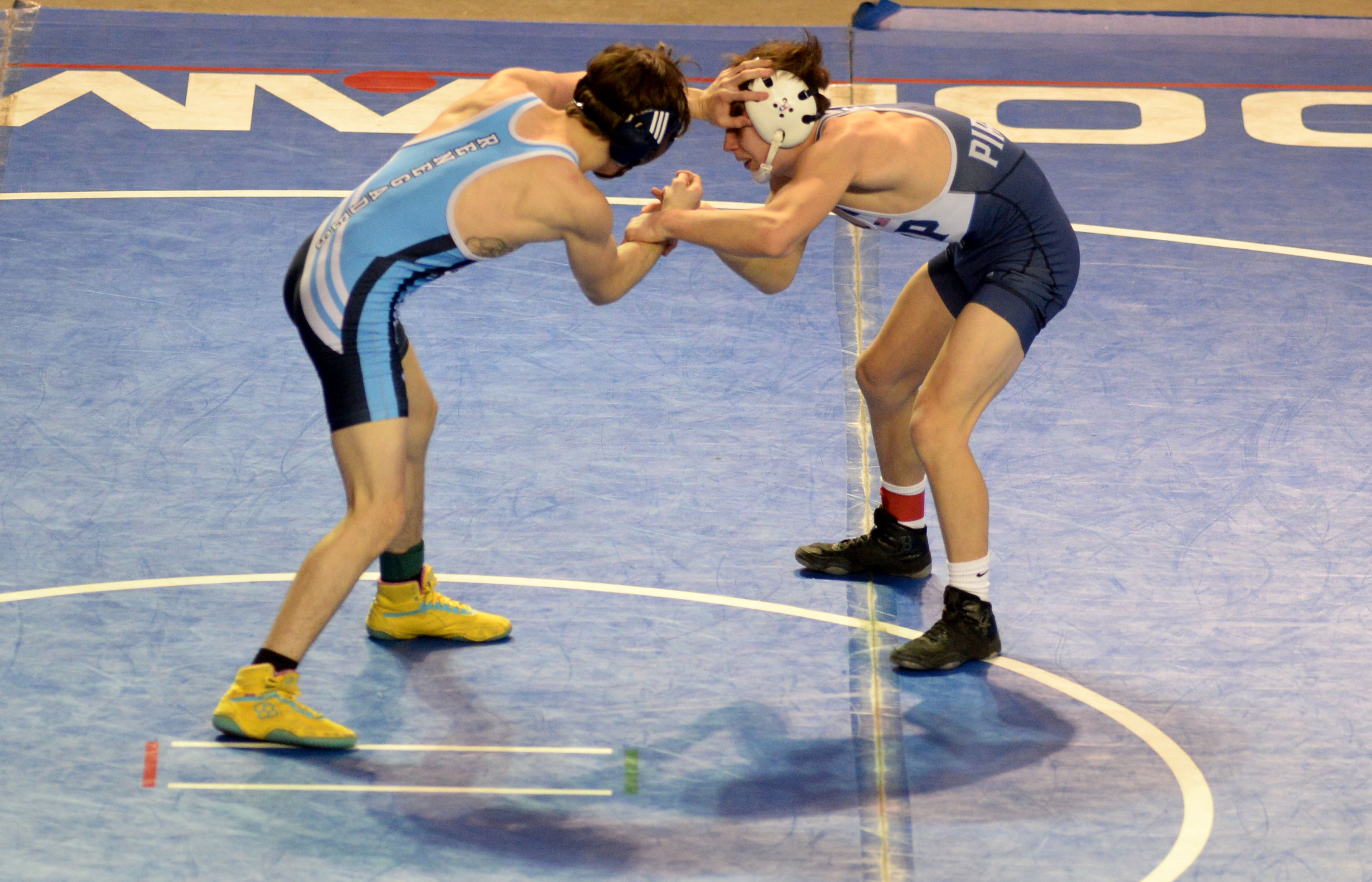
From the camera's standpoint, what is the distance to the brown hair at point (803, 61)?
4.64m

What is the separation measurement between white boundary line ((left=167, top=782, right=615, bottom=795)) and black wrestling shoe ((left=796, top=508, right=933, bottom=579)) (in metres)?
1.29

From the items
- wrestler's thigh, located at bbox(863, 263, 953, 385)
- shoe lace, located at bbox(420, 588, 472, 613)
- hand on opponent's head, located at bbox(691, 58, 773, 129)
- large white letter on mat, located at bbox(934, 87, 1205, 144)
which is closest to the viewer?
hand on opponent's head, located at bbox(691, 58, 773, 129)

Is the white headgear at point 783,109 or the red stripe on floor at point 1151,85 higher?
the white headgear at point 783,109

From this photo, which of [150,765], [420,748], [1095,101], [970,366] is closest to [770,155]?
[970,366]

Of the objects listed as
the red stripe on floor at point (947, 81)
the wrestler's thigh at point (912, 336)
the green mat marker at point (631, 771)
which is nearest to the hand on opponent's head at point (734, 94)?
the wrestler's thigh at point (912, 336)

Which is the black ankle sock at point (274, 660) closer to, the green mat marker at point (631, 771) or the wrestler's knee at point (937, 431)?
the green mat marker at point (631, 771)

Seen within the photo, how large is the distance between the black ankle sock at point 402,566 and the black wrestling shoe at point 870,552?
1.24 m

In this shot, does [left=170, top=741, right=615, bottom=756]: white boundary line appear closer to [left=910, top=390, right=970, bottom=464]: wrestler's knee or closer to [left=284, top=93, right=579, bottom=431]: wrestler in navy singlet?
[left=284, top=93, right=579, bottom=431]: wrestler in navy singlet

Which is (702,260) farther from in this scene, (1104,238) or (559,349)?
(1104,238)

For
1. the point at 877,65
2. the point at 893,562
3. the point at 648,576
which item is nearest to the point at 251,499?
the point at 648,576

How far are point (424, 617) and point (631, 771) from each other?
90 cm

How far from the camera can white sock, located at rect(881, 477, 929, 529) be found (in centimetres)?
525

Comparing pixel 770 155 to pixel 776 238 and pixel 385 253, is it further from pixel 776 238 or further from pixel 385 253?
pixel 385 253

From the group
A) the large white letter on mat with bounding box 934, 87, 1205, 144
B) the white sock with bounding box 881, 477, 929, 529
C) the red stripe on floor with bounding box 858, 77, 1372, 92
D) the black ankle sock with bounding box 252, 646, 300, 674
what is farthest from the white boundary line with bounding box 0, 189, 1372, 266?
the black ankle sock with bounding box 252, 646, 300, 674
